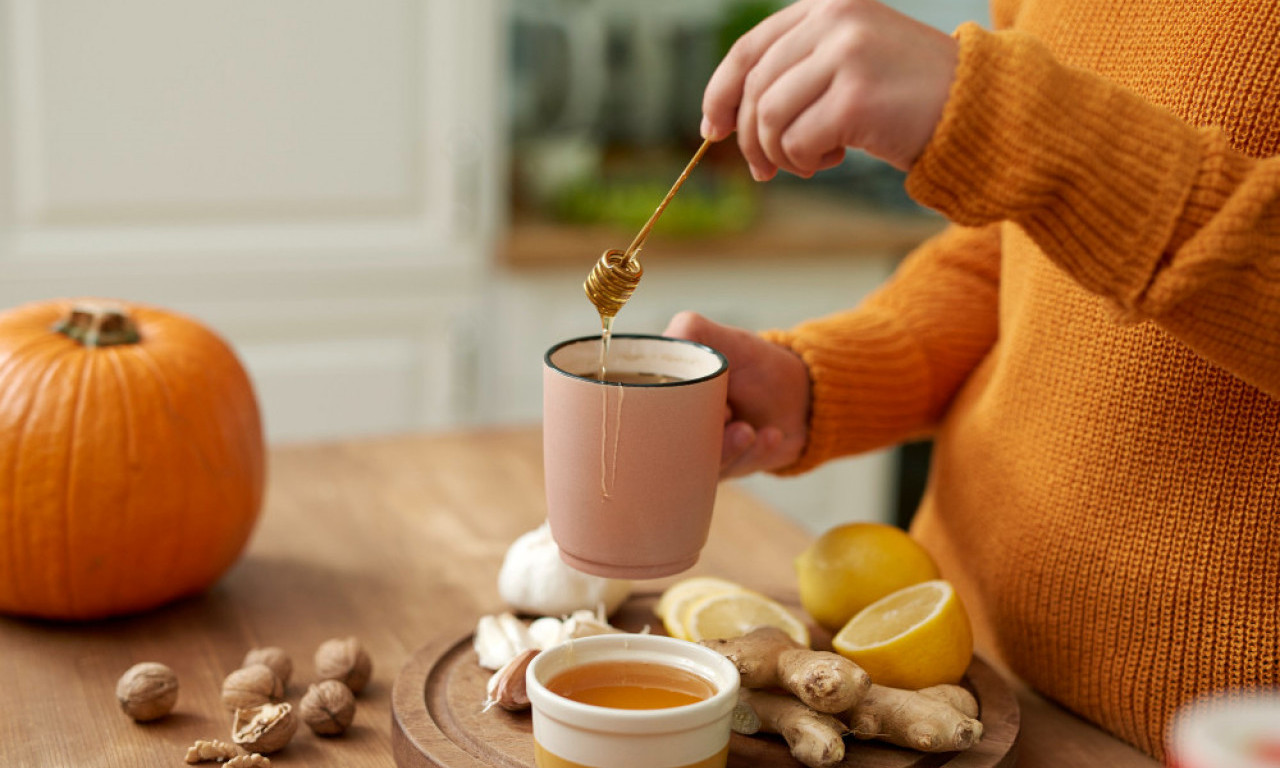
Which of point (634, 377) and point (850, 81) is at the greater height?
point (850, 81)

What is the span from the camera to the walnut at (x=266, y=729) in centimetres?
82

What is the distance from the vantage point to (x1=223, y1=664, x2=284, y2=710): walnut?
2.87 feet

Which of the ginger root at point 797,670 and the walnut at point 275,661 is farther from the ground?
the ginger root at point 797,670

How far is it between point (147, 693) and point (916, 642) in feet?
1.67

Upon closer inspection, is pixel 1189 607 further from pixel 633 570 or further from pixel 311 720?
pixel 311 720

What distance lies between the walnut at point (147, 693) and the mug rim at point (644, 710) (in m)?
0.28

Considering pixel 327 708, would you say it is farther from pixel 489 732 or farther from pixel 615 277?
pixel 615 277

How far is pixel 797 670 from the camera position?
2.56 feet

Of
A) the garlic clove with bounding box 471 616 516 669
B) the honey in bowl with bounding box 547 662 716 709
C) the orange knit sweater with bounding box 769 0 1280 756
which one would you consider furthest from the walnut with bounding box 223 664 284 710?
the orange knit sweater with bounding box 769 0 1280 756

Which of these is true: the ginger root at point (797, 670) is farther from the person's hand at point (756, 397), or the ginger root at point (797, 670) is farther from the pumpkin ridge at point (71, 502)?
the pumpkin ridge at point (71, 502)

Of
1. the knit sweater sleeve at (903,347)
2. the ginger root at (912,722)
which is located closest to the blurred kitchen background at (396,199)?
the knit sweater sleeve at (903,347)

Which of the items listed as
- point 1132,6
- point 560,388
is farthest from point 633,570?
point 1132,6

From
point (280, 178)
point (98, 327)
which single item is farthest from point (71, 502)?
point (280, 178)

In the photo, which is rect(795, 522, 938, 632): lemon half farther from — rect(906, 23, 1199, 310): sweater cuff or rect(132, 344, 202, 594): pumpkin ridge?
rect(132, 344, 202, 594): pumpkin ridge
